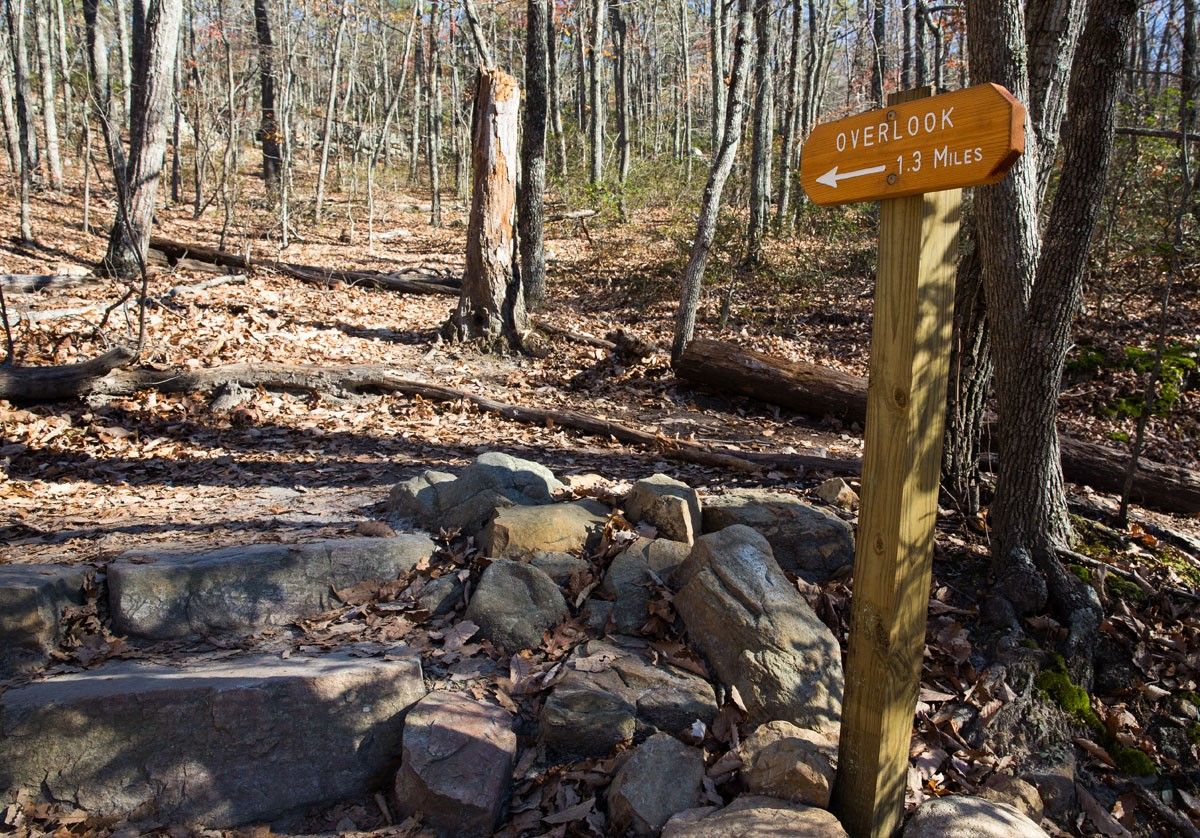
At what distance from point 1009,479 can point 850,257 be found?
11360 mm

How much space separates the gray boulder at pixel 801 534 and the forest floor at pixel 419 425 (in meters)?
0.22

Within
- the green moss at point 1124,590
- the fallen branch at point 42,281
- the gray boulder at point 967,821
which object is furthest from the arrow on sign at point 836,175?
the fallen branch at point 42,281

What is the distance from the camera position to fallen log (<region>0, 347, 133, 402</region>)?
22.0 feet

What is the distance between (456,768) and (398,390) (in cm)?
525

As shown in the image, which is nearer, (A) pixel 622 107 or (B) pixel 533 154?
(B) pixel 533 154

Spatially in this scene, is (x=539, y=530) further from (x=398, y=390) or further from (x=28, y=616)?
(x=398, y=390)

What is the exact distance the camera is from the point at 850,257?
15.1 meters

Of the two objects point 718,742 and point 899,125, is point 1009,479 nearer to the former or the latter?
Result: point 718,742

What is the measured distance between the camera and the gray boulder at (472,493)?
4906mm

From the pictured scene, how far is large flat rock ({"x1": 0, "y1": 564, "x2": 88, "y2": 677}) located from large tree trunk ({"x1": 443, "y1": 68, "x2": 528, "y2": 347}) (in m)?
6.18

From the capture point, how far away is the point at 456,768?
3.14 meters

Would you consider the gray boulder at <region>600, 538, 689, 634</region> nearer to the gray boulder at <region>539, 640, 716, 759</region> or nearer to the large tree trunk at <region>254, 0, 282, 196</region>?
the gray boulder at <region>539, 640, 716, 759</region>

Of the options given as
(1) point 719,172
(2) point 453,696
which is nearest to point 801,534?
(2) point 453,696

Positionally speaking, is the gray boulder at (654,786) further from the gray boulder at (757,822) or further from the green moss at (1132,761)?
the green moss at (1132,761)
